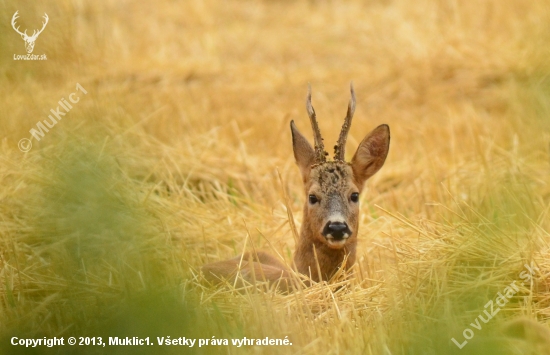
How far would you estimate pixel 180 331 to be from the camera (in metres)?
2.20

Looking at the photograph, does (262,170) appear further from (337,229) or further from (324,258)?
(337,229)

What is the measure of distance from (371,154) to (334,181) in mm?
350

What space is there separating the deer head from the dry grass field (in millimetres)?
240

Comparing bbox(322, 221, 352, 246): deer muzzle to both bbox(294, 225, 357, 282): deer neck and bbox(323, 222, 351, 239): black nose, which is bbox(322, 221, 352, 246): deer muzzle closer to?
bbox(323, 222, 351, 239): black nose

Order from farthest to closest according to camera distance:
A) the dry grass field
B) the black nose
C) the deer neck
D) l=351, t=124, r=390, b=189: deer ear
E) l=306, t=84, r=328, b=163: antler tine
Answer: l=351, t=124, r=390, b=189: deer ear → the deer neck → l=306, t=84, r=328, b=163: antler tine → the black nose → the dry grass field

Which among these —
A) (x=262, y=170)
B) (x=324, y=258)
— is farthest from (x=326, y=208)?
(x=262, y=170)

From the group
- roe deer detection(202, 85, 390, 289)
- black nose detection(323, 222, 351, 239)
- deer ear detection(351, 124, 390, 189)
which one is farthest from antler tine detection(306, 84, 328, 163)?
black nose detection(323, 222, 351, 239)

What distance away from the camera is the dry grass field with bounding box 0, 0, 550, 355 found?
2420 millimetres

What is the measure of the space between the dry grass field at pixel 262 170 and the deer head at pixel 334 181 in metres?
0.24

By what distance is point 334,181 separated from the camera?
14.9ft

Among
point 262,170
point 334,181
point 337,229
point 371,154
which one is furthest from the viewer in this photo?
point 262,170

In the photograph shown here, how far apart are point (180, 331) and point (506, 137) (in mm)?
5645

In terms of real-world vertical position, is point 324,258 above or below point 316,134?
below

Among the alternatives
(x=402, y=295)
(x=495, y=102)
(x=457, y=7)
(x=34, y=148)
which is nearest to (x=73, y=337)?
(x=402, y=295)
